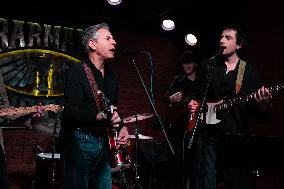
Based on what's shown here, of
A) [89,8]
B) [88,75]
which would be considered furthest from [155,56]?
[88,75]

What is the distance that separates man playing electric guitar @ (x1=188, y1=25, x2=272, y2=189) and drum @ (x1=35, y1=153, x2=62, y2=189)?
2.33 m

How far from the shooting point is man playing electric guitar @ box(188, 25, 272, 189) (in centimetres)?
410

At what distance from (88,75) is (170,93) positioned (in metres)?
3.18

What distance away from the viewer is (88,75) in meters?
3.43

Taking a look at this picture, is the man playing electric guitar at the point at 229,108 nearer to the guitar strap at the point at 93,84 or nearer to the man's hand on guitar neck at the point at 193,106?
the man's hand on guitar neck at the point at 193,106

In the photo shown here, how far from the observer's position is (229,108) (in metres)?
4.15

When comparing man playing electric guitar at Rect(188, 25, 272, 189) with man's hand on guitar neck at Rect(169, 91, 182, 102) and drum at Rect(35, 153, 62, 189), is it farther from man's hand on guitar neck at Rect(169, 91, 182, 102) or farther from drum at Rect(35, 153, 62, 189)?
drum at Rect(35, 153, 62, 189)

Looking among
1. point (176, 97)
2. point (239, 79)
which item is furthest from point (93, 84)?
point (176, 97)

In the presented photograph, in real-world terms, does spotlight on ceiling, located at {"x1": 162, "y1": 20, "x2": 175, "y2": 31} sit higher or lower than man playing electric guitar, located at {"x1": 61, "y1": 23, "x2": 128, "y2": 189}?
higher

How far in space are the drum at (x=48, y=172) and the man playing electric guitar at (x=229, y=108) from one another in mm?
2334

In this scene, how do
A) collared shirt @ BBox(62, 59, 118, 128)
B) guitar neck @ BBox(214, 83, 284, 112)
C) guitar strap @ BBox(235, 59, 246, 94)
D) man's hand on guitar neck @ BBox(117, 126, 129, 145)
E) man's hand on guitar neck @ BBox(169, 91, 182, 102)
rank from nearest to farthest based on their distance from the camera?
1. collared shirt @ BBox(62, 59, 118, 128)
2. man's hand on guitar neck @ BBox(117, 126, 129, 145)
3. guitar neck @ BBox(214, 83, 284, 112)
4. guitar strap @ BBox(235, 59, 246, 94)
5. man's hand on guitar neck @ BBox(169, 91, 182, 102)

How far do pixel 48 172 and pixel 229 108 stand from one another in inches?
127

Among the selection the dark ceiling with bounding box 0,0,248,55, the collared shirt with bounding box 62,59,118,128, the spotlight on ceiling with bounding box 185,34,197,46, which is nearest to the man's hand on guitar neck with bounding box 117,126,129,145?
the collared shirt with bounding box 62,59,118,128

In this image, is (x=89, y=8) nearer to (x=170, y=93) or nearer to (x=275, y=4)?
(x=170, y=93)
